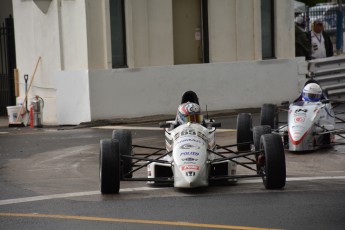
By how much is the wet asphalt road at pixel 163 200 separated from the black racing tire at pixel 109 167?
0.45ft

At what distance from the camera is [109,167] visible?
41.8ft

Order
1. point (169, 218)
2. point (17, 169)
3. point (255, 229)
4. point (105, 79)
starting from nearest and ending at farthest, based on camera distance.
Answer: point (255, 229) < point (169, 218) < point (17, 169) < point (105, 79)

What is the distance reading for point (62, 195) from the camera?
1329 centimetres

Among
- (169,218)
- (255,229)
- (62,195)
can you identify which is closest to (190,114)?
(62,195)

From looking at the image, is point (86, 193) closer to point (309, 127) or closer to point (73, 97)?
point (309, 127)

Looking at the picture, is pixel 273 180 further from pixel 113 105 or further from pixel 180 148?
pixel 113 105

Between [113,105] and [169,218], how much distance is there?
13.3 m

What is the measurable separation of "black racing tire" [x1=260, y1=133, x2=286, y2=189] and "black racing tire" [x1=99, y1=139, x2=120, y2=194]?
6.17 ft

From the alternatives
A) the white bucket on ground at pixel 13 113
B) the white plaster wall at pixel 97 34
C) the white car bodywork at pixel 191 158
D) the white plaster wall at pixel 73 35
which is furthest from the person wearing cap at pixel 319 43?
the white car bodywork at pixel 191 158

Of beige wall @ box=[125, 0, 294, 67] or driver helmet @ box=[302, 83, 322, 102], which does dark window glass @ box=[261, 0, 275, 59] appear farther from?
driver helmet @ box=[302, 83, 322, 102]

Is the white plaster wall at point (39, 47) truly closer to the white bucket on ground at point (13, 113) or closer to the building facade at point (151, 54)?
the building facade at point (151, 54)

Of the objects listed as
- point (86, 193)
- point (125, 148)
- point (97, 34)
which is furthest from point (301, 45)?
point (86, 193)

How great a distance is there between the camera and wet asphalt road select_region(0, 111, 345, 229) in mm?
10828

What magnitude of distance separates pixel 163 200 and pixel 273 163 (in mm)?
1457
